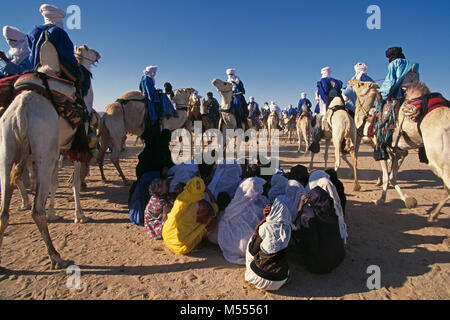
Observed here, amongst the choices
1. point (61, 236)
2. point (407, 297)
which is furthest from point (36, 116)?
point (407, 297)

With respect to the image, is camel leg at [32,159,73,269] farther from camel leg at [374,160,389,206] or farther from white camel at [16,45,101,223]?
camel leg at [374,160,389,206]

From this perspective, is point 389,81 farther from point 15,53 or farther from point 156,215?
point 15,53

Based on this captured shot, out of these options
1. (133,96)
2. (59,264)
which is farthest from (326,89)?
(59,264)

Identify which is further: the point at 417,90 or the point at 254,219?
the point at 417,90

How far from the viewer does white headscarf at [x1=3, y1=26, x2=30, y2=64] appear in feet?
16.8

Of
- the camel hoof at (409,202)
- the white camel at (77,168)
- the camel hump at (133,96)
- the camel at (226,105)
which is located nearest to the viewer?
the white camel at (77,168)

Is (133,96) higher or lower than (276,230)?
higher

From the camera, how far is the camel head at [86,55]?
4.98 metres

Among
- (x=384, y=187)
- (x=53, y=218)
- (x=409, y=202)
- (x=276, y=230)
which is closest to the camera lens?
(x=276, y=230)

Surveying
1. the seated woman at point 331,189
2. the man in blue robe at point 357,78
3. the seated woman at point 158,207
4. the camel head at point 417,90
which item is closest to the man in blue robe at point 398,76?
the camel head at point 417,90

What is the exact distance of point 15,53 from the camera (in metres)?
5.25

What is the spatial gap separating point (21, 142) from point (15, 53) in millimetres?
4364

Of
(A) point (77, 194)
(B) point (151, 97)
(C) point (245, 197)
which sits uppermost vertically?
(B) point (151, 97)

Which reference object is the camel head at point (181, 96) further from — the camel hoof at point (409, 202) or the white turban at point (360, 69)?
the camel hoof at point (409, 202)
